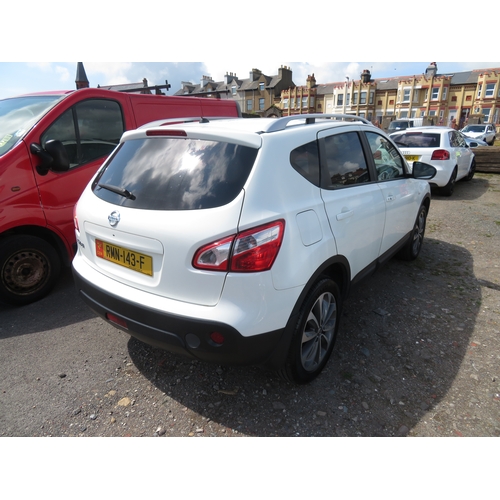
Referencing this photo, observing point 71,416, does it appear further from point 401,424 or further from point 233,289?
point 401,424

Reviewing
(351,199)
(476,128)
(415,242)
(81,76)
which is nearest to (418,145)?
→ (415,242)

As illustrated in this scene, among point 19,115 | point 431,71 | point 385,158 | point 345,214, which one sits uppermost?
point 431,71

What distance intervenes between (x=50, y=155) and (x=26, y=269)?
4.03 feet

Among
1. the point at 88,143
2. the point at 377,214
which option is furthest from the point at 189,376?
the point at 88,143

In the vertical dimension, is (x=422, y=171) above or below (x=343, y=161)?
below

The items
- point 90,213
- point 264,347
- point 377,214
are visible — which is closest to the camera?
point 264,347

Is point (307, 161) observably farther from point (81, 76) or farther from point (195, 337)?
point (81, 76)

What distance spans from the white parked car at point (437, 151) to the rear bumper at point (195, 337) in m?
8.30

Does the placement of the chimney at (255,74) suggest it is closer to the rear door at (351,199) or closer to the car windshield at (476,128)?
the car windshield at (476,128)

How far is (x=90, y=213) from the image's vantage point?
8.47 feet

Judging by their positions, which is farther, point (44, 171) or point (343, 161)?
point (44, 171)

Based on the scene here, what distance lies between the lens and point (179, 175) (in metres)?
2.22

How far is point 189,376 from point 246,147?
1.74 meters

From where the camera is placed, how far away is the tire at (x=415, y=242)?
4746mm
